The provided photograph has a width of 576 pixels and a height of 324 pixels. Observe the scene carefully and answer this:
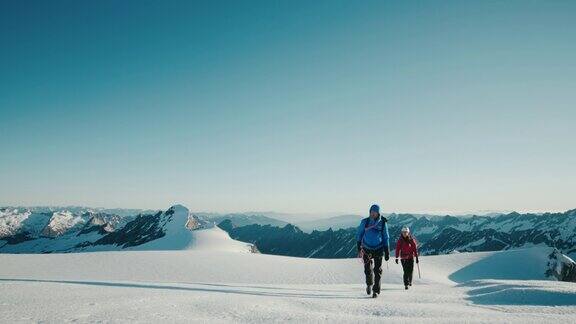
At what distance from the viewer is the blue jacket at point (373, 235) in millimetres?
11062

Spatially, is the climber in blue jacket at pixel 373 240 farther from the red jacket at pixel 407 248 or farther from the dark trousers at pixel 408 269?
the dark trousers at pixel 408 269

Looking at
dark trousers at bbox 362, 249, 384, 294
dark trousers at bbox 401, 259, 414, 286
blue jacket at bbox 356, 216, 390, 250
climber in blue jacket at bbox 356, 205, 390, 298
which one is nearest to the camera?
dark trousers at bbox 362, 249, 384, 294

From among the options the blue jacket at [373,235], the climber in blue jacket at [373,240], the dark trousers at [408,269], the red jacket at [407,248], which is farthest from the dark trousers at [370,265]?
the dark trousers at [408,269]

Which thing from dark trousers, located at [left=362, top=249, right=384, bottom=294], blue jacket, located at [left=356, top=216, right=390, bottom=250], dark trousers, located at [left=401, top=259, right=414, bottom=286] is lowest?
dark trousers, located at [left=401, top=259, right=414, bottom=286]

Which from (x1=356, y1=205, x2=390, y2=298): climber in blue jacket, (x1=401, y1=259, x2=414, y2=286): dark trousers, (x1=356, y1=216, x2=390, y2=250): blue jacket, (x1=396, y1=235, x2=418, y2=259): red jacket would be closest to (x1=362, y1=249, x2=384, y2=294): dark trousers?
(x1=356, y1=205, x2=390, y2=298): climber in blue jacket

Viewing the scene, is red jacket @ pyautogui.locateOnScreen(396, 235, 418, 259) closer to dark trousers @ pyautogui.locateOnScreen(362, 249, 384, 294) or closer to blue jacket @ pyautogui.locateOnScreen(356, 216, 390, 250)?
dark trousers @ pyautogui.locateOnScreen(362, 249, 384, 294)

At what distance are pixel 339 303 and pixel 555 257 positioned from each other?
47526 millimetres

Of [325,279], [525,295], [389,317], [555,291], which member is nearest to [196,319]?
[389,317]

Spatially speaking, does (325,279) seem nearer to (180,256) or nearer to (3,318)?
(180,256)

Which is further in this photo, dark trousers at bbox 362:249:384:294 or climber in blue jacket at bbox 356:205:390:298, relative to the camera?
climber in blue jacket at bbox 356:205:390:298

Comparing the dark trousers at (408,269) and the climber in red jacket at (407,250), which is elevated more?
the climber in red jacket at (407,250)

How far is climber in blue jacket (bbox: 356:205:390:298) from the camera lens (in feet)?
35.9

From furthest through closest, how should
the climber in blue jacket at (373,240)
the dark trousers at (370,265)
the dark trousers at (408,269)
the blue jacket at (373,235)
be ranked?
the dark trousers at (408,269) < the blue jacket at (373,235) < the climber in blue jacket at (373,240) < the dark trousers at (370,265)

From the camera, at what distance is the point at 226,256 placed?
3042 cm
